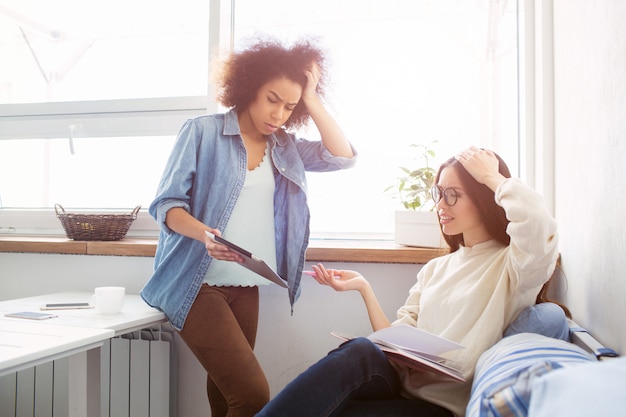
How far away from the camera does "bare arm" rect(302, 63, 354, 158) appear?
1.59 m

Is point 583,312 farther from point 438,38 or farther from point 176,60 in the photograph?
point 176,60

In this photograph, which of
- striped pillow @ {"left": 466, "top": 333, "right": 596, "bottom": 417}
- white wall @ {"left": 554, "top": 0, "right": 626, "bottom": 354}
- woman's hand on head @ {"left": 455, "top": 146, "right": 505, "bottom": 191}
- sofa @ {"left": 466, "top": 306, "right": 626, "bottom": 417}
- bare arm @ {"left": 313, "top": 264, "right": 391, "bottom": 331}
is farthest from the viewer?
bare arm @ {"left": 313, "top": 264, "right": 391, "bottom": 331}

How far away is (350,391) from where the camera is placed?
45.7 inches

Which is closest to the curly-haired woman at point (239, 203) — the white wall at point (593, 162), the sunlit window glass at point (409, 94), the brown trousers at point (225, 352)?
the brown trousers at point (225, 352)

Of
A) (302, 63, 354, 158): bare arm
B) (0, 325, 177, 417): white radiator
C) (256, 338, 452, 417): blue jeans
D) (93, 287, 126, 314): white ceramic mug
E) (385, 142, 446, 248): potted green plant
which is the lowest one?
(0, 325, 177, 417): white radiator

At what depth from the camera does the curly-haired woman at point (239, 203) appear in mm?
1402

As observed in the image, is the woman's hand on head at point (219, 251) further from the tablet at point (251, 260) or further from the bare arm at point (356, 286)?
the bare arm at point (356, 286)

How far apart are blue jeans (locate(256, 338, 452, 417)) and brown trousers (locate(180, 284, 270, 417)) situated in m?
0.26

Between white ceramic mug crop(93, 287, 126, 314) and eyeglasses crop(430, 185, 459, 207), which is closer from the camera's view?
eyeglasses crop(430, 185, 459, 207)

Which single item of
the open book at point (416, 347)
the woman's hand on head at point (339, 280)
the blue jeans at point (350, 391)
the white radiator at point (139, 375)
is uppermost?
the woman's hand on head at point (339, 280)

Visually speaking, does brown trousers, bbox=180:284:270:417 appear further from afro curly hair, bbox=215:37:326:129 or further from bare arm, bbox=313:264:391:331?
afro curly hair, bbox=215:37:326:129

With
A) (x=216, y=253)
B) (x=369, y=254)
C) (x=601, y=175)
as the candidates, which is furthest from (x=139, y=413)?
(x=601, y=175)

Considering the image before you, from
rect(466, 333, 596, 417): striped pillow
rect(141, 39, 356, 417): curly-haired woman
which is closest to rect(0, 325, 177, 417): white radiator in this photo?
rect(141, 39, 356, 417): curly-haired woman

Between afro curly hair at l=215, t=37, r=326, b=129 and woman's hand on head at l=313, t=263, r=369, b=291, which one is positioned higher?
afro curly hair at l=215, t=37, r=326, b=129
